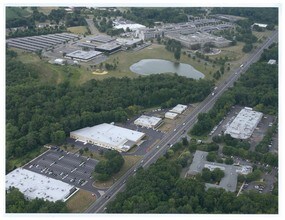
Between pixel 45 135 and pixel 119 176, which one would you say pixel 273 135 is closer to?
pixel 119 176

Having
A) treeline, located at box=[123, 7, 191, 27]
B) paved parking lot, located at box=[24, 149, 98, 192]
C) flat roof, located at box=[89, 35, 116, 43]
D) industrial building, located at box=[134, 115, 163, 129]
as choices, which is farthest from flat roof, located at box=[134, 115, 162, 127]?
treeline, located at box=[123, 7, 191, 27]

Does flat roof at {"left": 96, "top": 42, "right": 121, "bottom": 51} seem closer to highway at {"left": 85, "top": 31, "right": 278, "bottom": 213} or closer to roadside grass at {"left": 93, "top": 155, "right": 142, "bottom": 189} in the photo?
highway at {"left": 85, "top": 31, "right": 278, "bottom": 213}

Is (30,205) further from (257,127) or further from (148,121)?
(257,127)

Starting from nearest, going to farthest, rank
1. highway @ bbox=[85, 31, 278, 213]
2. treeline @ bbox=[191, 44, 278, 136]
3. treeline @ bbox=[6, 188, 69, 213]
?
treeline @ bbox=[6, 188, 69, 213]
highway @ bbox=[85, 31, 278, 213]
treeline @ bbox=[191, 44, 278, 136]

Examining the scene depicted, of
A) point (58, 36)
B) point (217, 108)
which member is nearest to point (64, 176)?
point (217, 108)

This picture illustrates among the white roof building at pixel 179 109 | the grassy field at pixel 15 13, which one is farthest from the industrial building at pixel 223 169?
the grassy field at pixel 15 13

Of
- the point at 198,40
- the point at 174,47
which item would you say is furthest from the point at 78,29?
the point at 198,40
